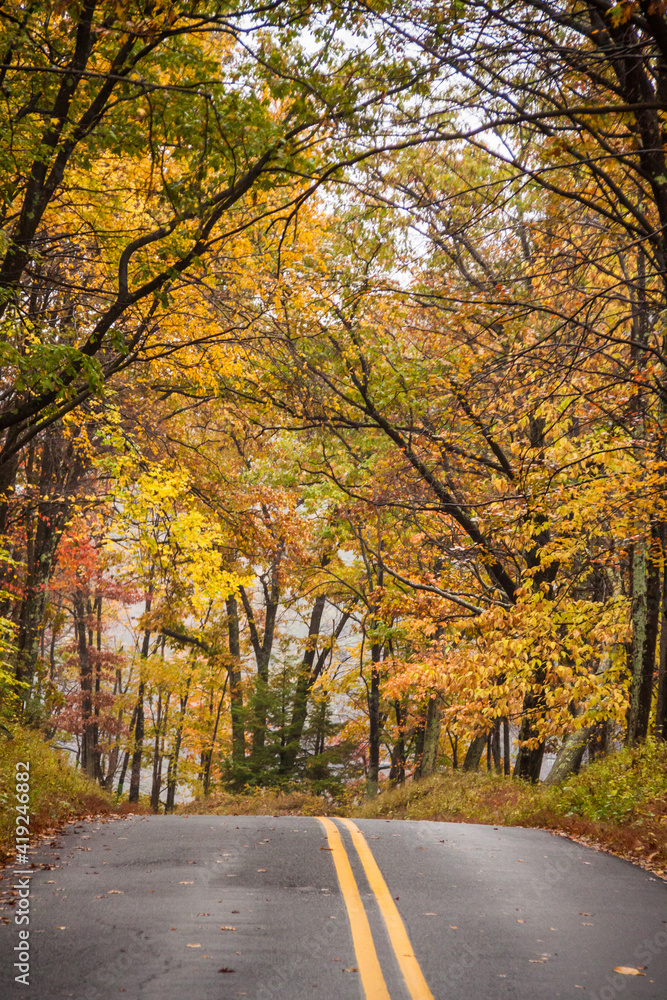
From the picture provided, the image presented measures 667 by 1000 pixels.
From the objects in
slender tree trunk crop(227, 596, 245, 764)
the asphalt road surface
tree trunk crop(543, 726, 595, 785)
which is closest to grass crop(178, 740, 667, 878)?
the asphalt road surface

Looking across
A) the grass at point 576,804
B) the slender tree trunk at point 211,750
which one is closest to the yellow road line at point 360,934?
the grass at point 576,804

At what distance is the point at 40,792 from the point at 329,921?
5.73m

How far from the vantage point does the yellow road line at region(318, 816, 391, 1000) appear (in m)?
4.01

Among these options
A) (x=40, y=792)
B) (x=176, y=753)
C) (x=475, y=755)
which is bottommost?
(x=176, y=753)

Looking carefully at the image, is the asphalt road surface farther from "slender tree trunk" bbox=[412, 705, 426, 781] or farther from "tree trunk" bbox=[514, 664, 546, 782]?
"slender tree trunk" bbox=[412, 705, 426, 781]

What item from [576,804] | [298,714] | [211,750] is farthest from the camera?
[211,750]

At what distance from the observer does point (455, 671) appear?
40.0ft

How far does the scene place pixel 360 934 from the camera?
4770 millimetres

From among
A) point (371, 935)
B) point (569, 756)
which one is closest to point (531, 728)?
point (569, 756)

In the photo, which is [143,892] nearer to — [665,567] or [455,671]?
[455,671]

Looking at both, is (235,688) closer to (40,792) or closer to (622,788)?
(40,792)

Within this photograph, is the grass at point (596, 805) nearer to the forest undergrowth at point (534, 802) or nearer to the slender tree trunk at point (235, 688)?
the forest undergrowth at point (534, 802)

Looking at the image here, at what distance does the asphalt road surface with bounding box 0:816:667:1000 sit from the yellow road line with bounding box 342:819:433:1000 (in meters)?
0.01

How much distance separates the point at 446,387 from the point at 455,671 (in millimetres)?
4786
